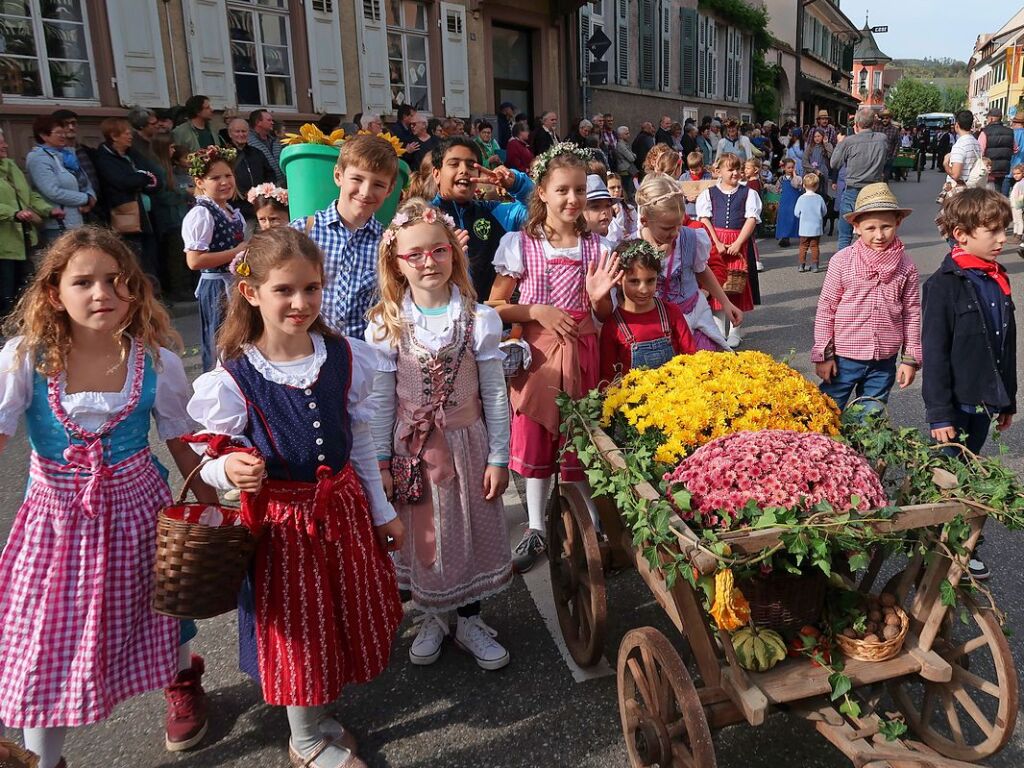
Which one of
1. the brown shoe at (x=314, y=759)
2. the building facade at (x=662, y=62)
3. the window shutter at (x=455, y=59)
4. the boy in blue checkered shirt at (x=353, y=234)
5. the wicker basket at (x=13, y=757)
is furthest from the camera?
the building facade at (x=662, y=62)

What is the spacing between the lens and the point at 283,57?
12.1 m

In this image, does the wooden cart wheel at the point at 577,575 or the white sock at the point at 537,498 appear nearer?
the wooden cart wheel at the point at 577,575

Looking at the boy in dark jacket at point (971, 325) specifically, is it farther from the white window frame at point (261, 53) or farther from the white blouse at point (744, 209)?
the white window frame at point (261, 53)

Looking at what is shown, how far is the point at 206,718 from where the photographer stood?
2.61 meters

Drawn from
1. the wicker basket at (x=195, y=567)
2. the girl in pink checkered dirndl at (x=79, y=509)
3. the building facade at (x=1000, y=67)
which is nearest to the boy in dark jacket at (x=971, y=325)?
the wicker basket at (x=195, y=567)

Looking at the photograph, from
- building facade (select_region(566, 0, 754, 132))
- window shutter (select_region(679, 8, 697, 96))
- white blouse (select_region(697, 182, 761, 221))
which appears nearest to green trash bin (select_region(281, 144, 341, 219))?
white blouse (select_region(697, 182, 761, 221))

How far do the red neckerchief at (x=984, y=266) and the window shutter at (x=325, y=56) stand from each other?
10.9 metres

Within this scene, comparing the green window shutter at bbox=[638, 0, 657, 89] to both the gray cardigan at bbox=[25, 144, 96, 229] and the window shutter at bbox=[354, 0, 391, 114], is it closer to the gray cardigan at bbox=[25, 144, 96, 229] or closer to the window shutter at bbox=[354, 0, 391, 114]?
the window shutter at bbox=[354, 0, 391, 114]

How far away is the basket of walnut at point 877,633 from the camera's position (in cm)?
207

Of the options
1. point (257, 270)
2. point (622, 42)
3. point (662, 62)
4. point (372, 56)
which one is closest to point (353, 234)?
point (257, 270)

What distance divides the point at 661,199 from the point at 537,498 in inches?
66.7

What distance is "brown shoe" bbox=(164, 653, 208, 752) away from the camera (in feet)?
8.27

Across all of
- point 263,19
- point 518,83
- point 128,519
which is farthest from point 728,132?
point 128,519

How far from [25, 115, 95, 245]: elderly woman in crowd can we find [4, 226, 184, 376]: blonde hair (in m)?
6.08
